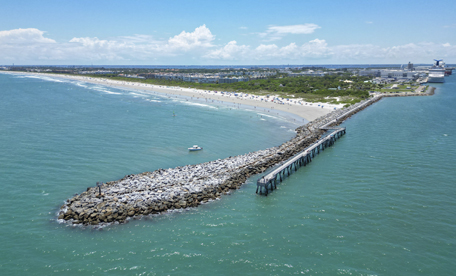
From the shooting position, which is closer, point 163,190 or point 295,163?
point 163,190

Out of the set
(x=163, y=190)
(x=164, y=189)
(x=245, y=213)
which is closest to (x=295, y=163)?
(x=245, y=213)

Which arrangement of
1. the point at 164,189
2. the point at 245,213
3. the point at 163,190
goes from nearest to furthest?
the point at 245,213 < the point at 163,190 < the point at 164,189

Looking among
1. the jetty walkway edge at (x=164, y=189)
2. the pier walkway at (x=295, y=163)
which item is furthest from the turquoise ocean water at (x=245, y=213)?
the jetty walkway edge at (x=164, y=189)

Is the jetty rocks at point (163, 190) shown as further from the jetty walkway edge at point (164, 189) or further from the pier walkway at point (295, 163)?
the pier walkway at point (295, 163)

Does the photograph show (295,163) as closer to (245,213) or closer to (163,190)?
(245,213)

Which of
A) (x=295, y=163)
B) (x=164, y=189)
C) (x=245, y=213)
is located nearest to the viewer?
(x=245, y=213)

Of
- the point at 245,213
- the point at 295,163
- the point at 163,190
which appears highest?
the point at 295,163
